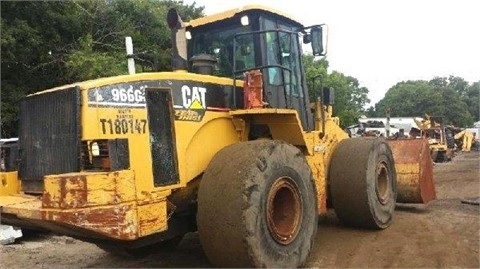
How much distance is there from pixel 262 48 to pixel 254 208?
216 centimetres

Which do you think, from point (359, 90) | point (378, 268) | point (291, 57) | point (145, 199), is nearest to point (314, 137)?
point (291, 57)

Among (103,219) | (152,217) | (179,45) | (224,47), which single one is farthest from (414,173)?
(103,219)

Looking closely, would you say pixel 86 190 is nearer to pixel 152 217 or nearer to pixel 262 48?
pixel 152 217

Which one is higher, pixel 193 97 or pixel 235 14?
pixel 235 14

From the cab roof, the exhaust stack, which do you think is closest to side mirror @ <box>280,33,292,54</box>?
the cab roof

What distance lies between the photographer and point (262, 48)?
5.52 m

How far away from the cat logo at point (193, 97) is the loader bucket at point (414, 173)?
4192mm

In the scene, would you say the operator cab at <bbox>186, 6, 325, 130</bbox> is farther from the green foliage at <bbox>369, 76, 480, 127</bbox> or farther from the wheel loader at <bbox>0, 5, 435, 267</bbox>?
the green foliage at <bbox>369, 76, 480, 127</bbox>

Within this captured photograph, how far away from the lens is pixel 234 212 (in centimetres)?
399

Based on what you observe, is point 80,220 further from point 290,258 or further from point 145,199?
point 290,258

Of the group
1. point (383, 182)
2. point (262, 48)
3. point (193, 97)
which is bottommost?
point (383, 182)

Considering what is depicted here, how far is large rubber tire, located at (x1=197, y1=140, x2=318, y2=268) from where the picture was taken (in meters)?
4.00

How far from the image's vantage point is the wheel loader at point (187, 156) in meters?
3.80

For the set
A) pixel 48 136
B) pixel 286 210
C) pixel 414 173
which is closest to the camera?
pixel 48 136
